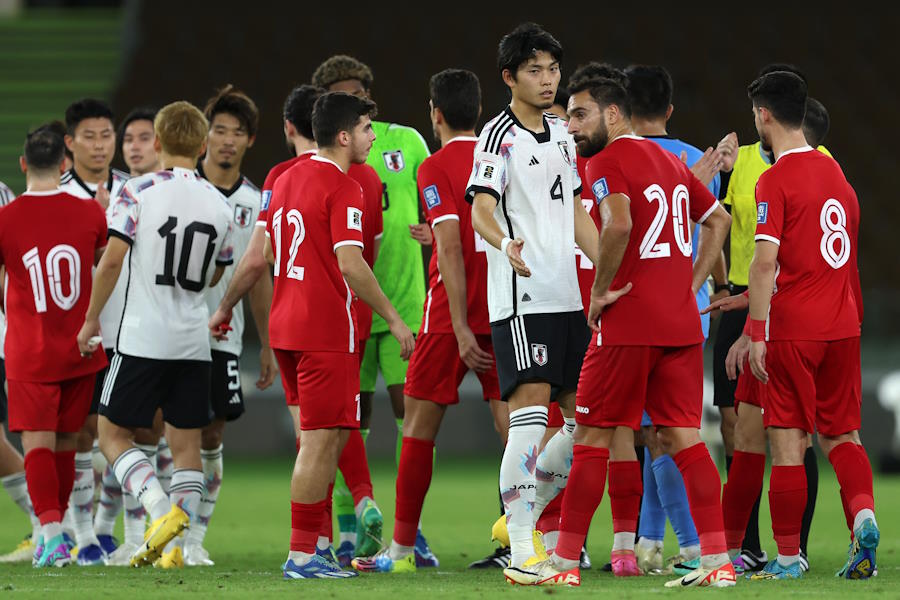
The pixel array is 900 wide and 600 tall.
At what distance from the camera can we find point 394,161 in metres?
6.93

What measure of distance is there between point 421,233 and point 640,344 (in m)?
1.70

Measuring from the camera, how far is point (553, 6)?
21906mm

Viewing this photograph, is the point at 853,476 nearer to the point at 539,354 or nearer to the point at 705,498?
the point at 705,498

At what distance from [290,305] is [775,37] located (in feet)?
55.4

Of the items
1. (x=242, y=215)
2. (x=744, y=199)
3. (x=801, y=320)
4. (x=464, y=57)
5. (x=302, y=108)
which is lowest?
(x=801, y=320)

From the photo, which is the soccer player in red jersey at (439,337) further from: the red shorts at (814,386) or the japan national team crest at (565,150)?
the red shorts at (814,386)

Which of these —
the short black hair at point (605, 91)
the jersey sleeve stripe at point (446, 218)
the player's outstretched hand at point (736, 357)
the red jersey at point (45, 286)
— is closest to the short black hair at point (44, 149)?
the red jersey at point (45, 286)

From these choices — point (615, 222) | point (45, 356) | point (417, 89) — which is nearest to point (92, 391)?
point (45, 356)

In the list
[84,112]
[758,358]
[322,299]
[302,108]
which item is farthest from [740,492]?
[84,112]

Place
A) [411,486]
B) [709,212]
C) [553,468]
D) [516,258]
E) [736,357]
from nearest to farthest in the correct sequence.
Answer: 1. [516,258]
2. [709,212]
3. [553,468]
4. [736,357]
5. [411,486]

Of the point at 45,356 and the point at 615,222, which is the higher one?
the point at 615,222

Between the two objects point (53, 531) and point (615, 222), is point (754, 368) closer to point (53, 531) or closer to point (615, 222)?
point (615, 222)

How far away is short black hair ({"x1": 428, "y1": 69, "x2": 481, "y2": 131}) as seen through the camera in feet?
19.8

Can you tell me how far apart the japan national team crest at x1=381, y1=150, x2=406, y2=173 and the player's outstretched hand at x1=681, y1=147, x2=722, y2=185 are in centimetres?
163
